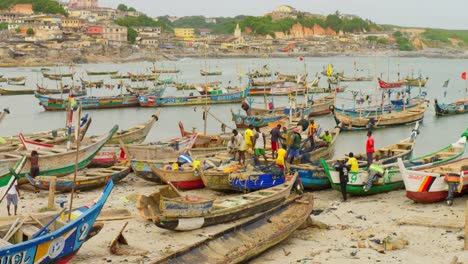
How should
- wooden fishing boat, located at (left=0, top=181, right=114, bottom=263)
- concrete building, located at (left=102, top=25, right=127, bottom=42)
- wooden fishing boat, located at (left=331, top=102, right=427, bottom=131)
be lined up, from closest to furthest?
wooden fishing boat, located at (left=0, top=181, right=114, bottom=263), wooden fishing boat, located at (left=331, top=102, right=427, bottom=131), concrete building, located at (left=102, top=25, right=127, bottom=42)

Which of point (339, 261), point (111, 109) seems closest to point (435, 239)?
point (339, 261)

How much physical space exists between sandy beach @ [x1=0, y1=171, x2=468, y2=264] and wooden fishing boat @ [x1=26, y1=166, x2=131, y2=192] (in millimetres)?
504

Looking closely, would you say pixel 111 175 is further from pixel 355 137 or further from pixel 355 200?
pixel 355 137

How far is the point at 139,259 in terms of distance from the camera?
1315cm

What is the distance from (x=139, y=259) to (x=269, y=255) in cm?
267

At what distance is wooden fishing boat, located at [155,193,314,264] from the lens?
1217 centimetres

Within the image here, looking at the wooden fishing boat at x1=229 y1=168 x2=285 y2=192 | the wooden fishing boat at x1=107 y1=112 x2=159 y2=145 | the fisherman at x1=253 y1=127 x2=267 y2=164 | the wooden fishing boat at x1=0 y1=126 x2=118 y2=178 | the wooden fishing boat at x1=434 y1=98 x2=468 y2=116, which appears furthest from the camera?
the wooden fishing boat at x1=434 y1=98 x2=468 y2=116

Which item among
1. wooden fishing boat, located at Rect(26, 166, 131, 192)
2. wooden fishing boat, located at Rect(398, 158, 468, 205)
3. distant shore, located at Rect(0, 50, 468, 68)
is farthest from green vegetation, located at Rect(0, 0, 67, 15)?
Answer: wooden fishing boat, located at Rect(398, 158, 468, 205)

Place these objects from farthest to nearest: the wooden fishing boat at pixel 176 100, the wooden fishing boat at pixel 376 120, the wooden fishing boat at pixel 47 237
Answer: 1. the wooden fishing boat at pixel 176 100
2. the wooden fishing boat at pixel 376 120
3. the wooden fishing boat at pixel 47 237

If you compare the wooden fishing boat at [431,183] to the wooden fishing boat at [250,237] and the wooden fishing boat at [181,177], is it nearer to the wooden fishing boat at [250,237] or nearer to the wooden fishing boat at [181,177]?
the wooden fishing boat at [250,237]

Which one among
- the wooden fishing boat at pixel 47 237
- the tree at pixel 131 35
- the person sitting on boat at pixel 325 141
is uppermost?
the tree at pixel 131 35

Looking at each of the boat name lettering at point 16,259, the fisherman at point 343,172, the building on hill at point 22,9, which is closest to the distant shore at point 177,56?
the building on hill at point 22,9

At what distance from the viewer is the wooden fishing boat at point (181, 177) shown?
18.4 m

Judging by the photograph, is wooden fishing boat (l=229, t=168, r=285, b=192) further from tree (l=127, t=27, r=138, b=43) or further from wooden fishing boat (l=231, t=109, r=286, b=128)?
tree (l=127, t=27, r=138, b=43)
